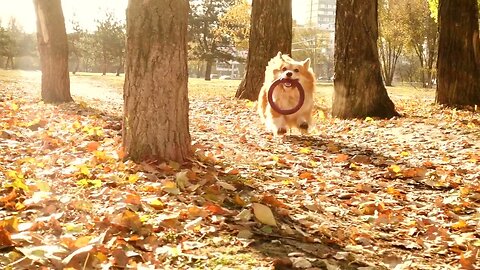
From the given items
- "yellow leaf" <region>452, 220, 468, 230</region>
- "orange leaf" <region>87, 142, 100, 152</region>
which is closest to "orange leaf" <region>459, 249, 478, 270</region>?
"yellow leaf" <region>452, 220, 468, 230</region>

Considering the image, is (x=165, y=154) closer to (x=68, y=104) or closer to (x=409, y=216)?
(x=409, y=216)

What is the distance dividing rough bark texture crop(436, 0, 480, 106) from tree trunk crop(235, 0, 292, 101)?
3.73 metres

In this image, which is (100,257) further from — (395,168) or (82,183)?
(395,168)

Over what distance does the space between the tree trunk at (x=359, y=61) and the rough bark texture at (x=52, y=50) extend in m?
6.10

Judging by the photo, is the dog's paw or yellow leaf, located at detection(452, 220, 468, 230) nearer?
yellow leaf, located at detection(452, 220, 468, 230)

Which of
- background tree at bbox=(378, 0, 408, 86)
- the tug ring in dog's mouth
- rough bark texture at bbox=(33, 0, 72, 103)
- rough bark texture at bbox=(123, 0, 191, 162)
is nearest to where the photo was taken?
rough bark texture at bbox=(123, 0, 191, 162)

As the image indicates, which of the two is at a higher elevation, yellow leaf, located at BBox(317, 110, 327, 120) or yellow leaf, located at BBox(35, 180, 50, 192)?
yellow leaf, located at BBox(317, 110, 327, 120)

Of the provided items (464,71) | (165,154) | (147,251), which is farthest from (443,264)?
(464,71)

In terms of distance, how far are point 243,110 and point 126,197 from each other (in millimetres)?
7933

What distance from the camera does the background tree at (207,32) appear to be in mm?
46938

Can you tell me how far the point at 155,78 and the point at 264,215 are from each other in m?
1.99

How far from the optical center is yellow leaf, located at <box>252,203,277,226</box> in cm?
338

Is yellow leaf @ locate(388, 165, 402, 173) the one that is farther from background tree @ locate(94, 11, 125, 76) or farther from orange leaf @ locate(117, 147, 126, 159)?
background tree @ locate(94, 11, 125, 76)

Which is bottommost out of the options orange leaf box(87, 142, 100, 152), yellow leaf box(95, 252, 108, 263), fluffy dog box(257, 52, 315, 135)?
yellow leaf box(95, 252, 108, 263)
